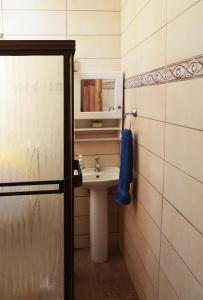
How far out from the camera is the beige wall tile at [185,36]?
1219 mm

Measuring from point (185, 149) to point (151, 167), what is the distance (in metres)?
0.55

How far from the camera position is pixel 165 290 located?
1.66 metres

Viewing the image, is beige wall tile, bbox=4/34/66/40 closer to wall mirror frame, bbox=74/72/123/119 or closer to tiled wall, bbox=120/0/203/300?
wall mirror frame, bbox=74/72/123/119

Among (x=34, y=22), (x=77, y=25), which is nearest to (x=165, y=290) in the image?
(x=77, y=25)

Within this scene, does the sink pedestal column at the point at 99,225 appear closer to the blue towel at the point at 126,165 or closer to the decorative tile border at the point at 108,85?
the blue towel at the point at 126,165

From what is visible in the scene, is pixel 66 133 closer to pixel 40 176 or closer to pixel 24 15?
pixel 40 176

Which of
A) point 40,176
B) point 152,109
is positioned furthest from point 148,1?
point 40,176

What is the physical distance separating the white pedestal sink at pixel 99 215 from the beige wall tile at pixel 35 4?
Answer: 4.70 ft

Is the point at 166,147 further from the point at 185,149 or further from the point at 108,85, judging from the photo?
the point at 108,85

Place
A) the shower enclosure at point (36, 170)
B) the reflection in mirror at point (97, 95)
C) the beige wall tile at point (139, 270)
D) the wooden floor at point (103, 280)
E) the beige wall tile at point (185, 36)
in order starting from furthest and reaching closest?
the reflection in mirror at point (97, 95)
the wooden floor at point (103, 280)
the beige wall tile at point (139, 270)
the shower enclosure at point (36, 170)
the beige wall tile at point (185, 36)

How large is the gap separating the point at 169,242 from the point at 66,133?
78cm

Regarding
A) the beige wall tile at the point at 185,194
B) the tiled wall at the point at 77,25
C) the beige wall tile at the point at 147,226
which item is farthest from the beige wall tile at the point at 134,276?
the tiled wall at the point at 77,25

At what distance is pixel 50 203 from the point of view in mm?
1482

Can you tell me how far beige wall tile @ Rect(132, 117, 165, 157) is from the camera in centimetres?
170
